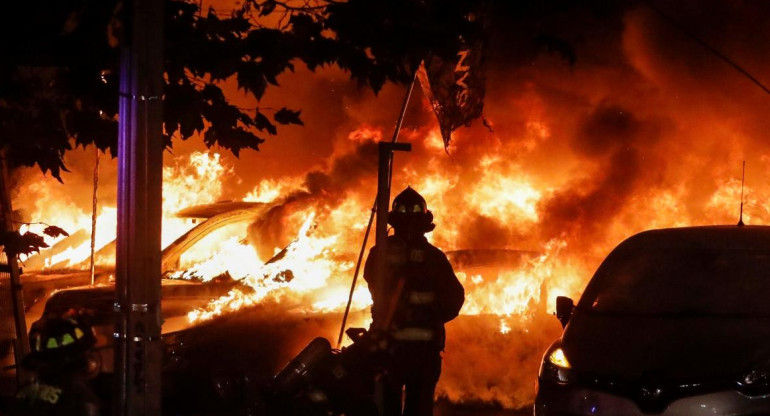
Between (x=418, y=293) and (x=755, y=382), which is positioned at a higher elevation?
(x=418, y=293)

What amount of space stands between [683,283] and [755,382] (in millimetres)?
1325

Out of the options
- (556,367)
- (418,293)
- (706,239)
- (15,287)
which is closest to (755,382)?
(556,367)

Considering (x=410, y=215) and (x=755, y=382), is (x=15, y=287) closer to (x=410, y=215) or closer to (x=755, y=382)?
(x=410, y=215)

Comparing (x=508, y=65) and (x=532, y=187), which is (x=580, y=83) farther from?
(x=532, y=187)

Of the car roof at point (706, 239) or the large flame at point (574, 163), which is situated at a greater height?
the large flame at point (574, 163)

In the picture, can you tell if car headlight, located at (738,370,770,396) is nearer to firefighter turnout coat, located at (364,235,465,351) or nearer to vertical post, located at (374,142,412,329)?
firefighter turnout coat, located at (364,235,465,351)

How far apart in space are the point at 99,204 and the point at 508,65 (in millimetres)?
13501

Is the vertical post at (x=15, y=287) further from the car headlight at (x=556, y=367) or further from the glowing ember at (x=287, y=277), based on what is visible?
the car headlight at (x=556, y=367)

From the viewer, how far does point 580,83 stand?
15430 mm

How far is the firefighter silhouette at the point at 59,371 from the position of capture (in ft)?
11.7

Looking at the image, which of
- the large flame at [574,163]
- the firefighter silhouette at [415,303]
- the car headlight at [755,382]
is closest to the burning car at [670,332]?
the car headlight at [755,382]

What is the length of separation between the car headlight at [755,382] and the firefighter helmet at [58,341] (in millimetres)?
3579

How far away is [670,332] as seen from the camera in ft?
18.9

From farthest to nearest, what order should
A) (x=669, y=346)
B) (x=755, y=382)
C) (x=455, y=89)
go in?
(x=455, y=89)
(x=669, y=346)
(x=755, y=382)
